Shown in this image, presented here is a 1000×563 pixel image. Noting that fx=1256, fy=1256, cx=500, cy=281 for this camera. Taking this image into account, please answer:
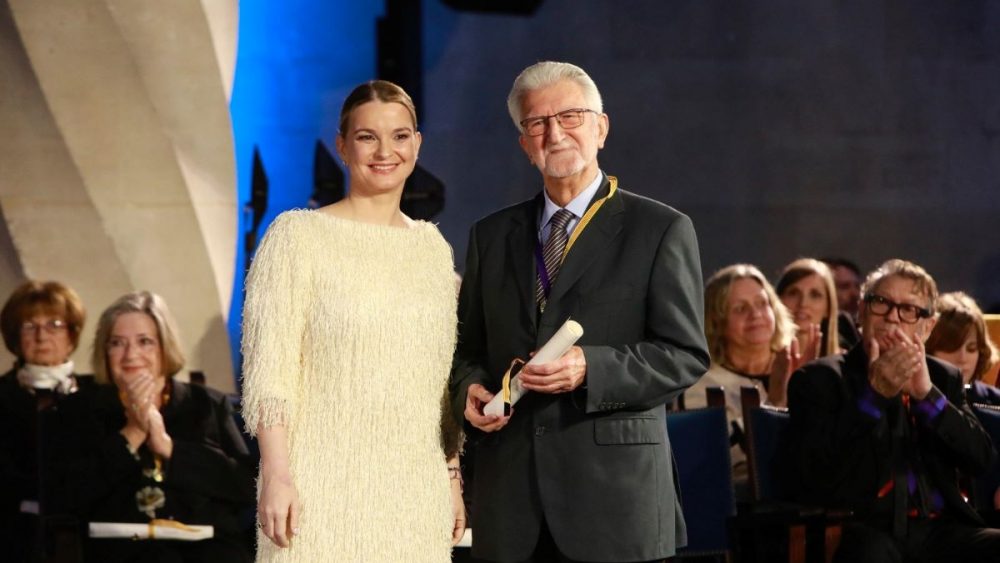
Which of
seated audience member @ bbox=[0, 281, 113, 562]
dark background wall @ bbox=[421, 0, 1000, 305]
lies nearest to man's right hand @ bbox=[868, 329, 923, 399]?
seated audience member @ bbox=[0, 281, 113, 562]

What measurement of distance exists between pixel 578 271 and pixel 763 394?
2884mm

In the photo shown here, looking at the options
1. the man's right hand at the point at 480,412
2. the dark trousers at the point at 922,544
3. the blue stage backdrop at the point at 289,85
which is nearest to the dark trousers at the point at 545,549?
the man's right hand at the point at 480,412

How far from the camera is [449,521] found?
260 cm

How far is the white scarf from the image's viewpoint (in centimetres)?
514

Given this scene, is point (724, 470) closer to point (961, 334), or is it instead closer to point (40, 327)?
point (961, 334)

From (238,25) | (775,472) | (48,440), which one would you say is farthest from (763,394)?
(238,25)

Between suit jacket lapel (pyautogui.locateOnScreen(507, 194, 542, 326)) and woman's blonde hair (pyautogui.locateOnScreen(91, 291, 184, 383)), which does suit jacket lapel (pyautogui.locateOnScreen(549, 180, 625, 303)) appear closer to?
suit jacket lapel (pyautogui.locateOnScreen(507, 194, 542, 326))

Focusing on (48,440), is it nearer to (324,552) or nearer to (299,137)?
(324,552)

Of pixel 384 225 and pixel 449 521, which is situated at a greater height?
pixel 384 225

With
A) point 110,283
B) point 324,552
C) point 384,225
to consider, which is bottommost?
point 324,552

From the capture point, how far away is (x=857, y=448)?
403 centimetres

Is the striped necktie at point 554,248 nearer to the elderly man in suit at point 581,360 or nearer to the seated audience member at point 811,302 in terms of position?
the elderly man in suit at point 581,360

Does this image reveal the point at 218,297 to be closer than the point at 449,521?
No

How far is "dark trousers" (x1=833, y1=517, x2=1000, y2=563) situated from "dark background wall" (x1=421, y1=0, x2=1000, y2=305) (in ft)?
11.4
